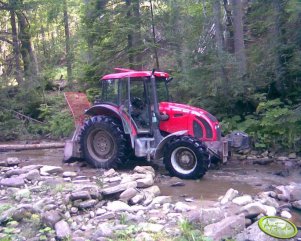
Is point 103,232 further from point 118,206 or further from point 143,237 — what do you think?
point 118,206

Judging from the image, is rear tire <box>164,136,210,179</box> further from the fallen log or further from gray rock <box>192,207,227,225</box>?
the fallen log

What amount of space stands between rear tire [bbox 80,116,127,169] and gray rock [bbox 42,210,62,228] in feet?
13.3

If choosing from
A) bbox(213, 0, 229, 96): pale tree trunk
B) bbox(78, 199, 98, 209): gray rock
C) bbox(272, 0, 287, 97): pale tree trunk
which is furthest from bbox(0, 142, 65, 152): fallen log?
bbox(78, 199, 98, 209): gray rock

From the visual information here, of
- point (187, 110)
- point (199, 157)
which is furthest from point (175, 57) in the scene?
point (199, 157)

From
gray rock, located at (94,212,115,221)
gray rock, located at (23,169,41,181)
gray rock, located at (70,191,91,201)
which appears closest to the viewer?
gray rock, located at (94,212,115,221)

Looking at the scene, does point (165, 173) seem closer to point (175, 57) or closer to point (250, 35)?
point (175, 57)

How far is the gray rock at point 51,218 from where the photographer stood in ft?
20.0

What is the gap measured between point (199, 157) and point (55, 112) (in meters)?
9.41

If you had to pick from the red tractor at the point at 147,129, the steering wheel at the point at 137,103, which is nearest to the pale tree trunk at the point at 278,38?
the red tractor at the point at 147,129

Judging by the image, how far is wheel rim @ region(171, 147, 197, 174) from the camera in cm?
942

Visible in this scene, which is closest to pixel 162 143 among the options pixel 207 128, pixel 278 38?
pixel 207 128

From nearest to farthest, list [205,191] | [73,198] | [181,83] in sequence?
[73,198]
[205,191]
[181,83]

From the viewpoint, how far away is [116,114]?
411 inches

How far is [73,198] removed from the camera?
23.3 feet
